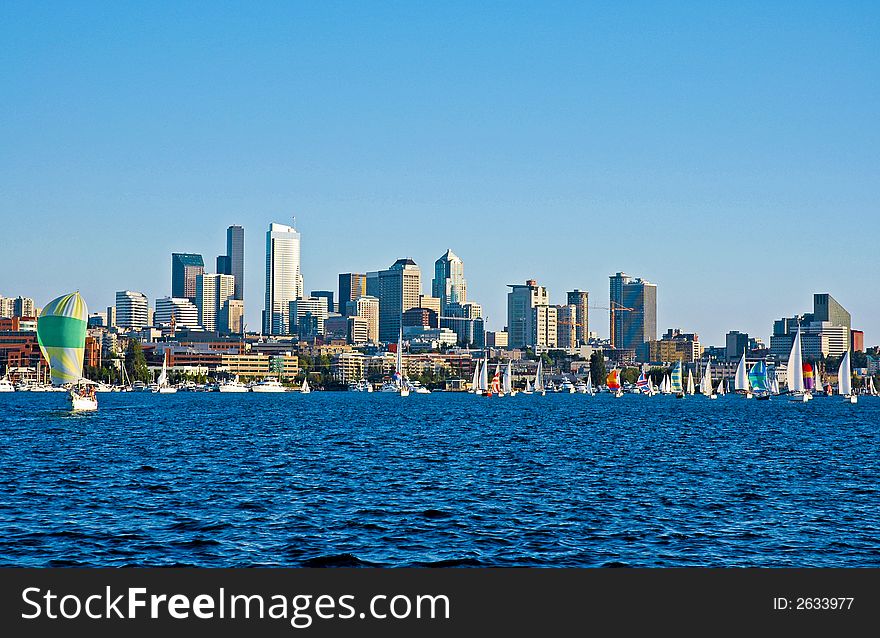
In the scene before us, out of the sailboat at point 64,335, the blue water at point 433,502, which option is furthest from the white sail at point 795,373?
the sailboat at point 64,335

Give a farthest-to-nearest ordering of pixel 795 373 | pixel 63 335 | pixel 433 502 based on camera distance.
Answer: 1. pixel 795 373
2. pixel 63 335
3. pixel 433 502

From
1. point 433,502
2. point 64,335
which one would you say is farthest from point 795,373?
point 433,502

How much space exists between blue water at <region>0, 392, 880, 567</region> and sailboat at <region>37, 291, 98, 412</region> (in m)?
26.4

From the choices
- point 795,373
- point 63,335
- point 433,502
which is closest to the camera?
point 433,502

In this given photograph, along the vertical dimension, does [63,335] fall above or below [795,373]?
above

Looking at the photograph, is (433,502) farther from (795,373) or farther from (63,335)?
(795,373)

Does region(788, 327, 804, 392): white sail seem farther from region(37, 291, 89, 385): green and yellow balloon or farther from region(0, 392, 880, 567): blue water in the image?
region(37, 291, 89, 385): green and yellow balloon

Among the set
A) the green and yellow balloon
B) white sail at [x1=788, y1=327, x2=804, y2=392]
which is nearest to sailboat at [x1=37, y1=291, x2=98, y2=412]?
the green and yellow balloon

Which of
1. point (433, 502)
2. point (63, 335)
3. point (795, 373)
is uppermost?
point (63, 335)

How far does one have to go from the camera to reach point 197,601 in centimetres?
1306

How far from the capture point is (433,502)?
41062mm

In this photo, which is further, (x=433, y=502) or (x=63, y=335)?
(x=63, y=335)

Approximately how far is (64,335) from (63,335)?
92mm

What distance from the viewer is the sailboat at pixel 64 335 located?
341ft
